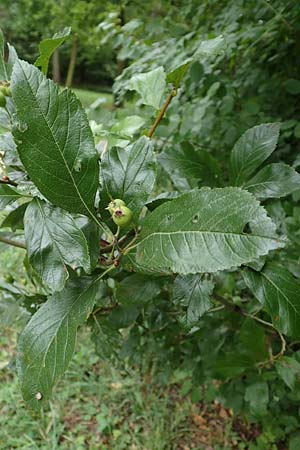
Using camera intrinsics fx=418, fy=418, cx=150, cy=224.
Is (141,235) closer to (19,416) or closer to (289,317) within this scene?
(289,317)

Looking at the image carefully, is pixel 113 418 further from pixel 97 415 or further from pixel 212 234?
pixel 212 234

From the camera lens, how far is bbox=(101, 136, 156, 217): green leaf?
56cm

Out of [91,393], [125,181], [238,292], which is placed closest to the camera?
[125,181]

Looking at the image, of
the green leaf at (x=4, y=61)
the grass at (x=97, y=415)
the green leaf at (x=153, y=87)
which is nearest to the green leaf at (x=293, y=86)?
the green leaf at (x=153, y=87)

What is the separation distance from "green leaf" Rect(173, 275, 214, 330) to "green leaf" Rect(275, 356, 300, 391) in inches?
14.0

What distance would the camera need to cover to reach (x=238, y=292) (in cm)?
142

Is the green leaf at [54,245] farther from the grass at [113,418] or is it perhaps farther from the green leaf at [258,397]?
the grass at [113,418]

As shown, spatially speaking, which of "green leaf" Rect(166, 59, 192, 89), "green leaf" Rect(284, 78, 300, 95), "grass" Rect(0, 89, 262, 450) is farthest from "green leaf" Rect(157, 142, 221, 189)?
"grass" Rect(0, 89, 262, 450)

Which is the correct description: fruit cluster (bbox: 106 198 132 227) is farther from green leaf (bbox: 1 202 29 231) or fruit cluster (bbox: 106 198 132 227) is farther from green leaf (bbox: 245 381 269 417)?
green leaf (bbox: 245 381 269 417)

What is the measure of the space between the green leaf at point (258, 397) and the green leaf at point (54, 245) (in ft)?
2.45

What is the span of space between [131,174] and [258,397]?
2.50ft

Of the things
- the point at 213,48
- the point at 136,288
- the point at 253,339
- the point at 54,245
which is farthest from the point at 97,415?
the point at 213,48

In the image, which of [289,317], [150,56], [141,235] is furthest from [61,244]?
[150,56]

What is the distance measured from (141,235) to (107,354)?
0.53m
